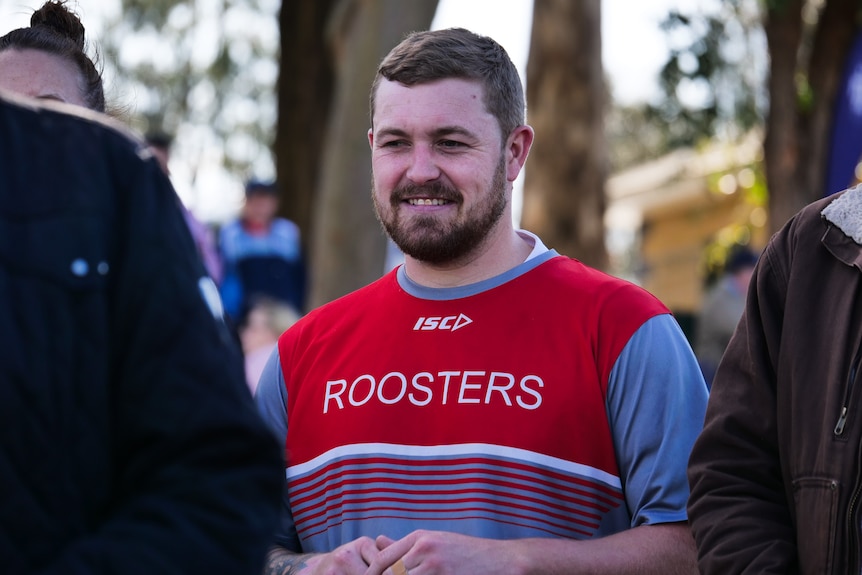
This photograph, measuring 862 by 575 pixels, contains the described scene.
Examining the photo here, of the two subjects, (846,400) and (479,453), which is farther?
(479,453)

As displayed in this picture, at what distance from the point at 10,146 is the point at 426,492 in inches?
68.3

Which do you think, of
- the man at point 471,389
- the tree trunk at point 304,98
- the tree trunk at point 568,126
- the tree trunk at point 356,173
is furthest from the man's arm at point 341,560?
the tree trunk at point 304,98

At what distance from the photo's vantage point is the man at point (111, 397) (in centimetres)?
185

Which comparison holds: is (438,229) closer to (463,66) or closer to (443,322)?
(443,322)

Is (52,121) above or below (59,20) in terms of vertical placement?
below

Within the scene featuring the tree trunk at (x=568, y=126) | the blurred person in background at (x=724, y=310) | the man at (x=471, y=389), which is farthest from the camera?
the tree trunk at (x=568, y=126)

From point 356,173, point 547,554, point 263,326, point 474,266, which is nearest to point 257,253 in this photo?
point 356,173

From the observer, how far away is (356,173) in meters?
11.0

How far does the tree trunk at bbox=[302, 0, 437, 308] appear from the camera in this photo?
1085 cm

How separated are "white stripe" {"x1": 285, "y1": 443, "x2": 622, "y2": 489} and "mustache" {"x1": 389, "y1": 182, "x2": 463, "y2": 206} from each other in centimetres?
68

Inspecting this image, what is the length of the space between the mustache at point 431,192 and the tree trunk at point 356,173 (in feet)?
23.0

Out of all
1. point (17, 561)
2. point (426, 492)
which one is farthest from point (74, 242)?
point (426, 492)

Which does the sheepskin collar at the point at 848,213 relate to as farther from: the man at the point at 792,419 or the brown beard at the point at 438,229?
the brown beard at the point at 438,229

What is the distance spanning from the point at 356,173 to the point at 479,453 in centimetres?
772
